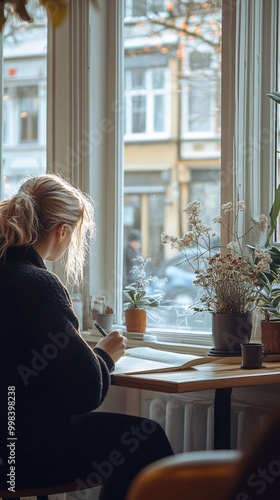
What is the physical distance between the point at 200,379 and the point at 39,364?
432 mm

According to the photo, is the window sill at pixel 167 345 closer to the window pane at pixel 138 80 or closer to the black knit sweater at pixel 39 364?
the black knit sweater at pixel 39 364

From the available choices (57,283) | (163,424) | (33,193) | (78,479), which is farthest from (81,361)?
(163,424)

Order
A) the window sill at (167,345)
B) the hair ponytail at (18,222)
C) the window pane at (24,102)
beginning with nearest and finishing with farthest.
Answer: the hair ponytail at (18,222)
the window sill at (167,345)
the window pane at (24,102)

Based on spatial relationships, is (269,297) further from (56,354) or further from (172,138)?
(172,138)

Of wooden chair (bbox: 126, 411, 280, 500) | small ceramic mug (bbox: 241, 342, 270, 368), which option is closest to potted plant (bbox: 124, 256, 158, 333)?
small ceramic mug (bbox: 241, 342, 270, 368)

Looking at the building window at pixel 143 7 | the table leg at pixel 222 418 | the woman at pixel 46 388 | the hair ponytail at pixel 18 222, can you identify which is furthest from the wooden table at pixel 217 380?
the building window at pixel 143 7

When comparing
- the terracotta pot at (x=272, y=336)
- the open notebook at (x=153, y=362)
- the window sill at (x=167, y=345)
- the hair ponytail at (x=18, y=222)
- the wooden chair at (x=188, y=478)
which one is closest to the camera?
the wooden chair at (x=188, y=478)

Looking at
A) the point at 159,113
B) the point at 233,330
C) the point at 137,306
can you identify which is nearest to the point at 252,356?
the point at 233,330

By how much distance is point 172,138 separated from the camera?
2893 millimetres

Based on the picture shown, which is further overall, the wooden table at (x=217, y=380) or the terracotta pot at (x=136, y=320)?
the terracotta pot at (x=136, y=320)

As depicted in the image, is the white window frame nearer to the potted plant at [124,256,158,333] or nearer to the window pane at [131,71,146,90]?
the window pane at [131,71,146,90]

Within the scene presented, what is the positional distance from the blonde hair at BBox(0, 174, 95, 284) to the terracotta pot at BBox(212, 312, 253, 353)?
55 cm

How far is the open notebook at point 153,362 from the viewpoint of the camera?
1938mm

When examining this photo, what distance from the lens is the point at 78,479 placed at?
5.76ft
